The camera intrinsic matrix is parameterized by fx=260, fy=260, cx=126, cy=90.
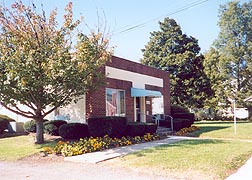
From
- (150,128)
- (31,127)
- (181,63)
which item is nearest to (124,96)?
(150,128)

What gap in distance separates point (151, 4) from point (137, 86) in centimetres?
683

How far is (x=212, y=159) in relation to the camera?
7.83 m

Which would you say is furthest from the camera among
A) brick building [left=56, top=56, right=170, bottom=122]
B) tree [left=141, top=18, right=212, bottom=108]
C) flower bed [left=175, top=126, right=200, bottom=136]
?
tree [left=141, top=18, right=212, bottom=108]

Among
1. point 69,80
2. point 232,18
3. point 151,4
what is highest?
point 232,18

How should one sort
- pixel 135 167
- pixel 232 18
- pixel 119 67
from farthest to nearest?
pixel 232 18
pixel 119 67
pixel 135 167

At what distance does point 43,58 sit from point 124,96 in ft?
23.0

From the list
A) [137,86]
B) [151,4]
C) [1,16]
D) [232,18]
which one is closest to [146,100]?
[137,86]

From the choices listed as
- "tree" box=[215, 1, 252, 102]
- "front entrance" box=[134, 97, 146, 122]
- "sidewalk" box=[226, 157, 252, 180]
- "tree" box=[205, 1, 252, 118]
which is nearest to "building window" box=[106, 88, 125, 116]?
"front entrance" box=[134, 97, 146, 122]

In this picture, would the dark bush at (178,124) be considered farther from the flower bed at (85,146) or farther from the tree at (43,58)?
the tree at (43,58)

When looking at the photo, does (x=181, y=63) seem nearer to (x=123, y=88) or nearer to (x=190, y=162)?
(x=123, y=88)

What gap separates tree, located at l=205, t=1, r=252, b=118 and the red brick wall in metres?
13.0

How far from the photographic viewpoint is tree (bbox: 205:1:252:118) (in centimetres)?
3160

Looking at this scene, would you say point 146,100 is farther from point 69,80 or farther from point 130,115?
point 69,80

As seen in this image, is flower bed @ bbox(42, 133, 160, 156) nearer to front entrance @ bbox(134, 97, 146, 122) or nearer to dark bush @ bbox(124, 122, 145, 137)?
dark bush @ bbox(124, 122, 145, 137)
